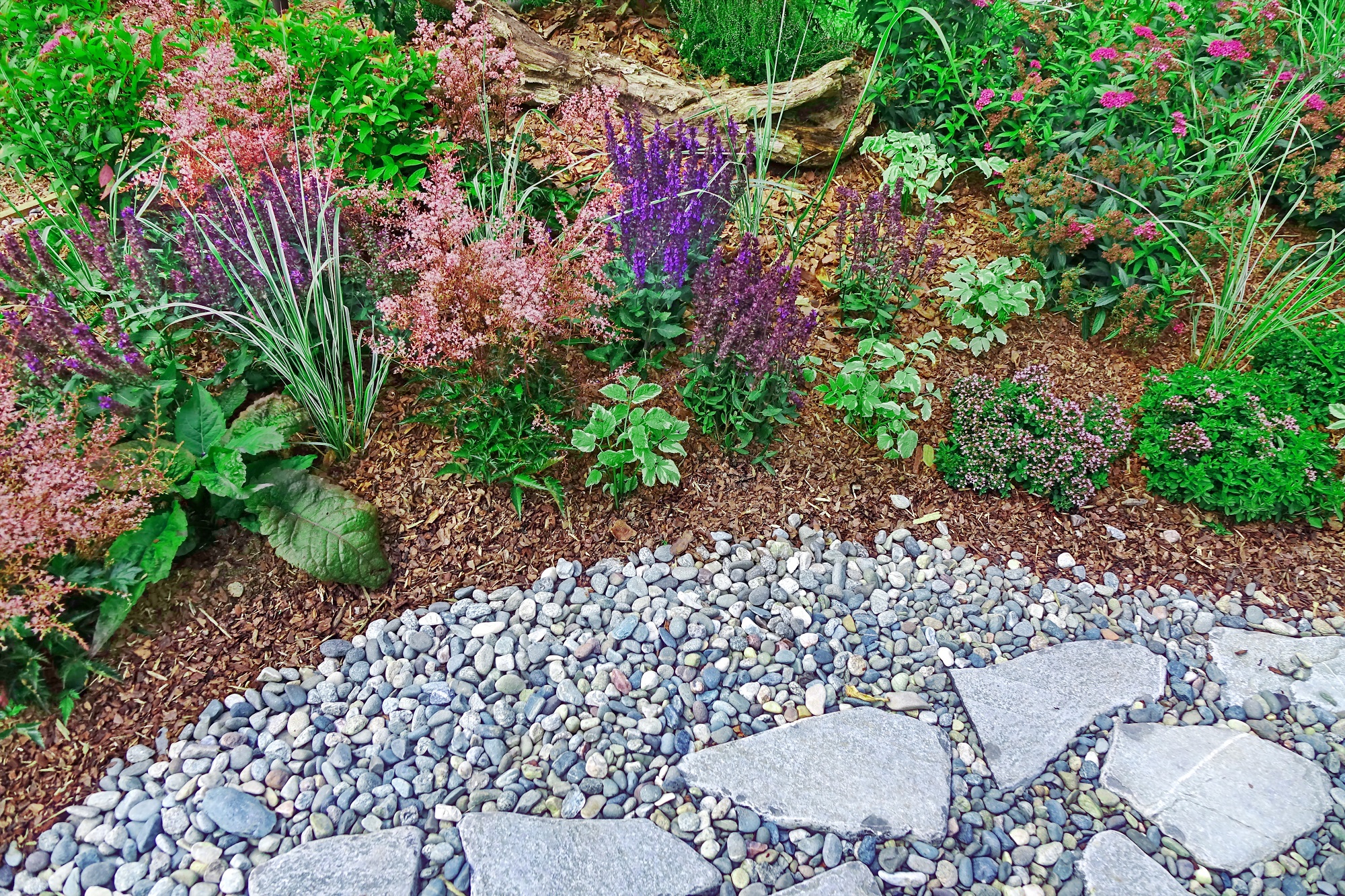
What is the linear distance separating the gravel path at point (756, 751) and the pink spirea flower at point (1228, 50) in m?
2.33

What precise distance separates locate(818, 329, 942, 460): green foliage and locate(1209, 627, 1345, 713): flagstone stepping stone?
111 cm

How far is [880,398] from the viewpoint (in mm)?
2740

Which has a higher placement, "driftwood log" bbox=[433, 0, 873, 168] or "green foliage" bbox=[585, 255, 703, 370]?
"driftwood log" bbox=[433, 0, 873, 168]

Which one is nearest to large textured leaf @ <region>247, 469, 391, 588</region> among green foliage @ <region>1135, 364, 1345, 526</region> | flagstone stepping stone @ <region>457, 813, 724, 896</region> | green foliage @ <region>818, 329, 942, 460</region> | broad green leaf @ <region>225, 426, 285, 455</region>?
broad green leaf @ <region>225, 426, 285, 455</region>

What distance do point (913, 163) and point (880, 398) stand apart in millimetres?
1295

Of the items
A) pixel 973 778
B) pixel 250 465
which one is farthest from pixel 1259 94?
pixel 250 465

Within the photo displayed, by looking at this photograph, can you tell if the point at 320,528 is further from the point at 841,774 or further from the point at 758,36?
the point at 758,36

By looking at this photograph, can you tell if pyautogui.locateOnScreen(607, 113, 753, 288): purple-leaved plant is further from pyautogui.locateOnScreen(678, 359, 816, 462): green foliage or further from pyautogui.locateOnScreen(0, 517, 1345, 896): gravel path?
pyautogui.locateOnScreen(0, 517, 1345, 896): gravel path

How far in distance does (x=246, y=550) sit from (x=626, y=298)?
4.53 ft

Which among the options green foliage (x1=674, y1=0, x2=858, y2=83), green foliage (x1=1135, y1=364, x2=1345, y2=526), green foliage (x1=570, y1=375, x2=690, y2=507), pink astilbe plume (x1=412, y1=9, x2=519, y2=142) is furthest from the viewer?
green foliage (x1=674, y1=0, x2=858, y2=83)

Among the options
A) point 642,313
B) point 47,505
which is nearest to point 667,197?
point 642,313

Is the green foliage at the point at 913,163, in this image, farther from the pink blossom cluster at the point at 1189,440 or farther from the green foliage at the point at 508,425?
the green foliage at the point at 508,425

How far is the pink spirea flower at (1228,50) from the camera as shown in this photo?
326 centimetres

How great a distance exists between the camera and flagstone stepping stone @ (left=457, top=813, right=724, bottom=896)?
1713 mm
